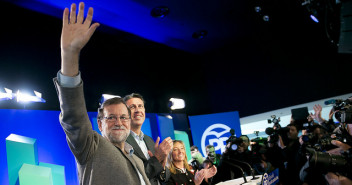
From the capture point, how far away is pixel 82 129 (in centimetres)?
118

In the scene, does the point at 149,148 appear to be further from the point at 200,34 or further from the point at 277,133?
the point at 200,34

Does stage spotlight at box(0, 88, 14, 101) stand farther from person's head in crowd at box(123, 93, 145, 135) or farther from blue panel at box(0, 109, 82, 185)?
person's head in crowd at box(123, 93, 145, 135)

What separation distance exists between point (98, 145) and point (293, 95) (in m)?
6.44

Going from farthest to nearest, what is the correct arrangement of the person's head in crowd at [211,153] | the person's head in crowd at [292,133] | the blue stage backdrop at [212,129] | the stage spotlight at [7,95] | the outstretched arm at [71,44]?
the blue stage backdrop at [212,129] → the person's head in crowd at [292,133] → the person's head in crowd at [211,153] → the stage spotlight at [7,95] → the outstretched arm at [71,44]

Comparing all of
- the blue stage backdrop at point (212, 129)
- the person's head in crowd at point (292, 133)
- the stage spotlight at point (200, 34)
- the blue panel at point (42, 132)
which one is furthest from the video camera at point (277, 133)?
the stage spotlight at point (200, 34)

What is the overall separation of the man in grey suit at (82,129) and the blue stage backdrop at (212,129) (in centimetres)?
506

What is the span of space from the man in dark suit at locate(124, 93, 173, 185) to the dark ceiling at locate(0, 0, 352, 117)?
6.29 feet

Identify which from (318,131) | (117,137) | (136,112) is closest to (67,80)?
(117,137)

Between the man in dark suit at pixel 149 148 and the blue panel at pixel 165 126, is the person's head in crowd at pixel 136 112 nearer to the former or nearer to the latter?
the man in dark suit at pixel 149 148

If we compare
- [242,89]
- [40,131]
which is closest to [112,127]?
[40,131]

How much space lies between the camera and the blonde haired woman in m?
2.33

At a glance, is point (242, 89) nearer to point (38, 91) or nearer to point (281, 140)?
point (281, 140)

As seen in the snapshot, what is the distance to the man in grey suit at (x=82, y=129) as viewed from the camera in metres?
1.13

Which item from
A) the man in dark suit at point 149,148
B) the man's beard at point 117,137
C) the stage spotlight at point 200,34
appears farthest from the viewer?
the stage spotlight at point 200,34
